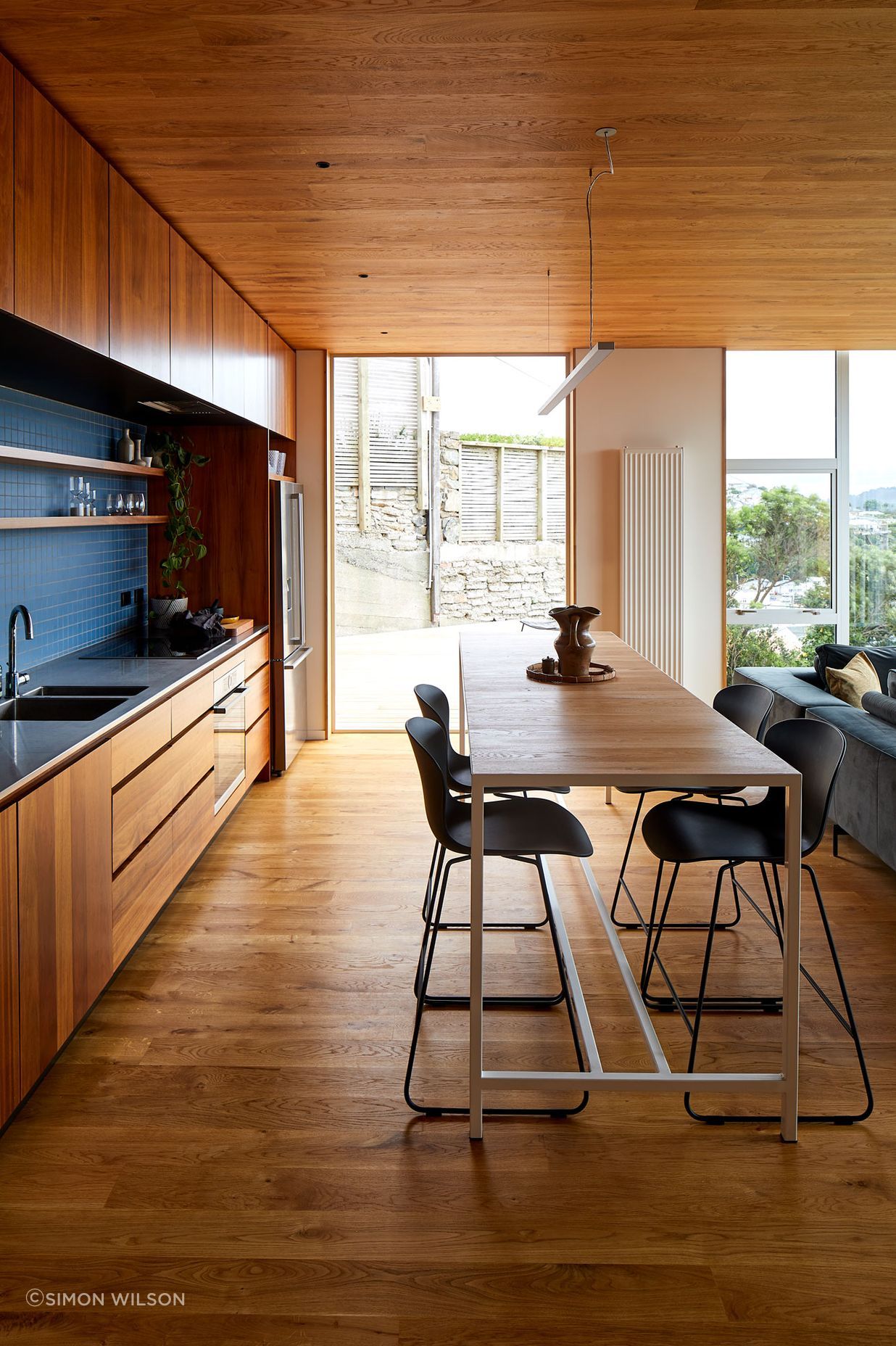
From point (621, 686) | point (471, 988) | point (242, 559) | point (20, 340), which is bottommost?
point (471, 988)

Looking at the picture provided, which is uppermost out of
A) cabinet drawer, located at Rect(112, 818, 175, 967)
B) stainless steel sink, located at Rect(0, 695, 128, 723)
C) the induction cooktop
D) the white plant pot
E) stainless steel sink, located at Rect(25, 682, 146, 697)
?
the white plant pot

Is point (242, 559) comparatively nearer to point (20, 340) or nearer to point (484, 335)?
point (484, 335)

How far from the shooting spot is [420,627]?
38.9ft

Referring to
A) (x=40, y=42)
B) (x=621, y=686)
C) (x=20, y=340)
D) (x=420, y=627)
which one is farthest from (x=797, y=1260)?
(x=420, y=627)

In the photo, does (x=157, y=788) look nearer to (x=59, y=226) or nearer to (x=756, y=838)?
(x=59, y=226)

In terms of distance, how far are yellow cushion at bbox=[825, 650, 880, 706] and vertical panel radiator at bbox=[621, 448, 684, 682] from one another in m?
1.55

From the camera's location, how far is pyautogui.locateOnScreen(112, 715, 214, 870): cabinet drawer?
3.11m

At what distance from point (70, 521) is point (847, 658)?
13.2 ft

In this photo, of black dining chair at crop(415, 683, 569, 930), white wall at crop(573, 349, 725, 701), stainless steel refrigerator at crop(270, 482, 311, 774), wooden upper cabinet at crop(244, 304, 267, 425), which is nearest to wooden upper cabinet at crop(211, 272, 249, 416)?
wooden upper cabinet at crop(244, 304, 267, 425)

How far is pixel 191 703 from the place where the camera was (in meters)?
4.02

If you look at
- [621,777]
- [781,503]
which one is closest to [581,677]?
[621,777]

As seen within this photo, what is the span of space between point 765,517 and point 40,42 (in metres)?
5.60

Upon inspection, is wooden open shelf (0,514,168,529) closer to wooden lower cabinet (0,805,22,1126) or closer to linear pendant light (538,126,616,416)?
wooden lower cabinet (0,805,22,1126)

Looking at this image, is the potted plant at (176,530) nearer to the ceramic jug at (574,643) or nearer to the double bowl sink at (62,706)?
the double bowl sink at (62,706)
